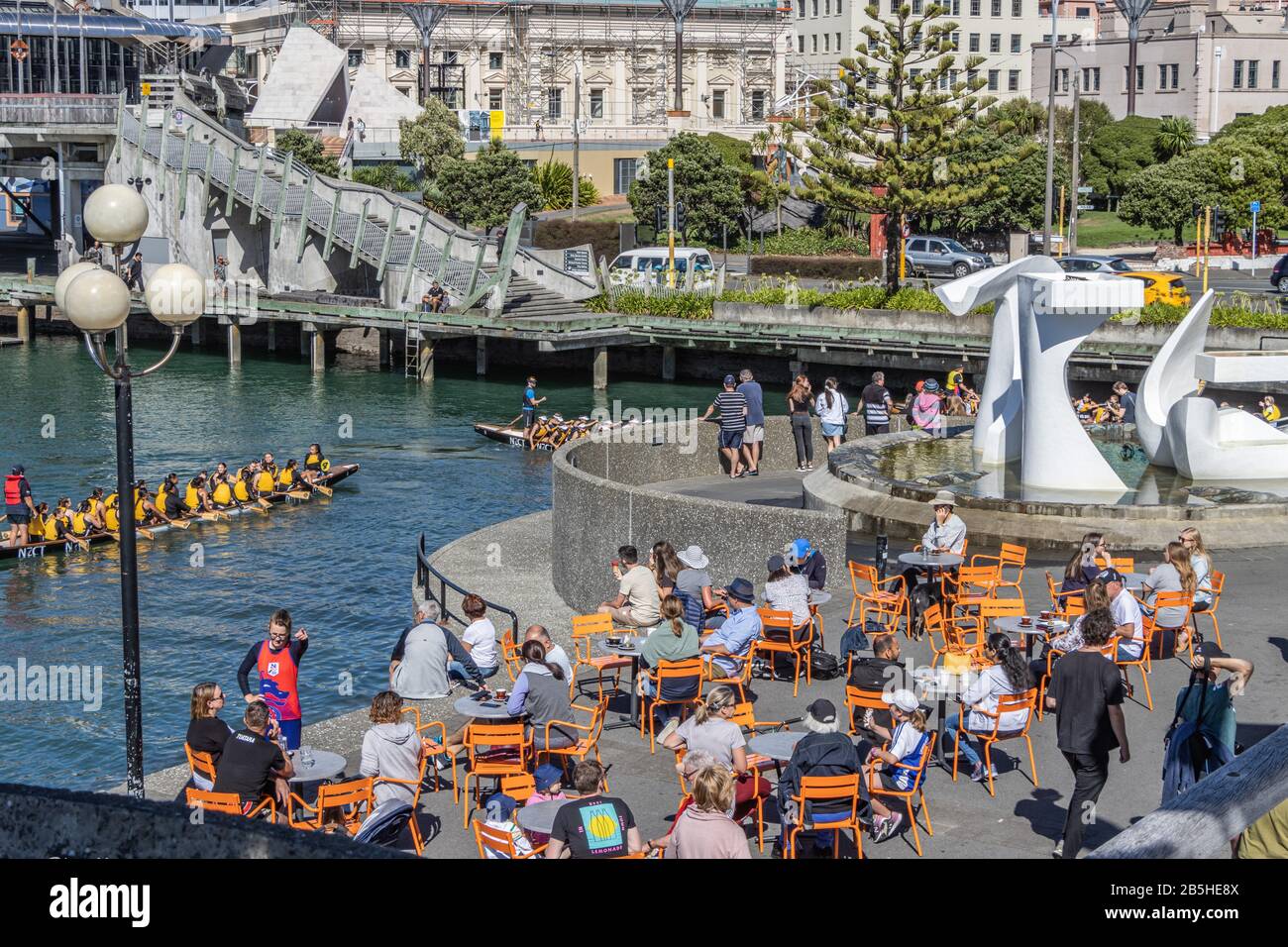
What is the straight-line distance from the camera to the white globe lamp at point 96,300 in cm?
1157

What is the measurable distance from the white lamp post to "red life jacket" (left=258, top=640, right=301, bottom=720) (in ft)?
9.85

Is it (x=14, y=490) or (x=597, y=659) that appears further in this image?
(x=14, y=490)

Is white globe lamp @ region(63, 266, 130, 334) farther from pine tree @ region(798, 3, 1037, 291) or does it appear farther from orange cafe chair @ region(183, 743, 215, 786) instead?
pine tree @ region(798, 3, 1037, 291)

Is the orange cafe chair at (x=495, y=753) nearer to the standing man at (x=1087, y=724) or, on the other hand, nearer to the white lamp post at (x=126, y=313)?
the white lamp post at (x=126, y=313)

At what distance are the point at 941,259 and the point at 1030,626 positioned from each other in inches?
1951

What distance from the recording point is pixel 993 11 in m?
118

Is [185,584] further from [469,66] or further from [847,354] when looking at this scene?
[469,66]

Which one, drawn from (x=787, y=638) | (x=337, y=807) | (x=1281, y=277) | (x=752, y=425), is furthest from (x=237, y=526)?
(x=1281, y=277)

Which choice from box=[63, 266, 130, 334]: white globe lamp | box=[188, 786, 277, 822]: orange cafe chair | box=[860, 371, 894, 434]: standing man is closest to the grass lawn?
box=[860, 371, 894, 434]: standing man

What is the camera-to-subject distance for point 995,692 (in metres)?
13.0

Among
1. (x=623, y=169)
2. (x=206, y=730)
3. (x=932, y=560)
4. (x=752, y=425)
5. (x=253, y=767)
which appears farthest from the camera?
(x=623, y=169)

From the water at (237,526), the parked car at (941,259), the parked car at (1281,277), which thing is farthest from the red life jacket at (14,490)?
the parked car at (1281,277)

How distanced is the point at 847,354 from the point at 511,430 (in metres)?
12.5

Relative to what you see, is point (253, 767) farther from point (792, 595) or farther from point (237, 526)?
point (237, 526)
